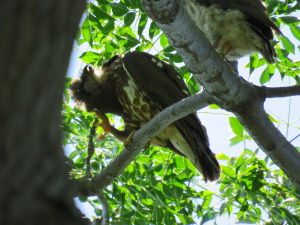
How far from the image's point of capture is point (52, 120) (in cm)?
65

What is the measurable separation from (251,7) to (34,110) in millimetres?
3638

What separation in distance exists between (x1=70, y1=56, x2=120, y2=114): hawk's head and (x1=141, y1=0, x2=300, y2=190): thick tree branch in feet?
6.68

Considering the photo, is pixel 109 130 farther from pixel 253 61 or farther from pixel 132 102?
pixel 253 61

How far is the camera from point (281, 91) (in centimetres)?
234

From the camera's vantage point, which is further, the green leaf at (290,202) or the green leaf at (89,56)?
the green leaf at (89,56)

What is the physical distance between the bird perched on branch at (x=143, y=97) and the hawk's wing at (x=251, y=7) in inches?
41.2

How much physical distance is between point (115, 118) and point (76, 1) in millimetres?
4012

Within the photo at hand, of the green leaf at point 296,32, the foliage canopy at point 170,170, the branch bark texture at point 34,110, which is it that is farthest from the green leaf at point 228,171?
the branch bark texture at point 34,110

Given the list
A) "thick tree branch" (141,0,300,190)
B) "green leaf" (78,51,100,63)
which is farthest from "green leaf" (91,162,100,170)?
"thick tree branch" (141,0,300,190)

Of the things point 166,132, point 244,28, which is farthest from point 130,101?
point 244,28

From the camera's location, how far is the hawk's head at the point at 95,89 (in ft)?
13.1

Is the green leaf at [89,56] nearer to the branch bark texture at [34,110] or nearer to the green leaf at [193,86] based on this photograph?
the green leaf at [193,86]

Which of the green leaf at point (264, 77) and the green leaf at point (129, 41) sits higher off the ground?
the green leaf at point (264, 77)

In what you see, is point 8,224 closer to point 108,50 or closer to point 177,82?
point 177,82
